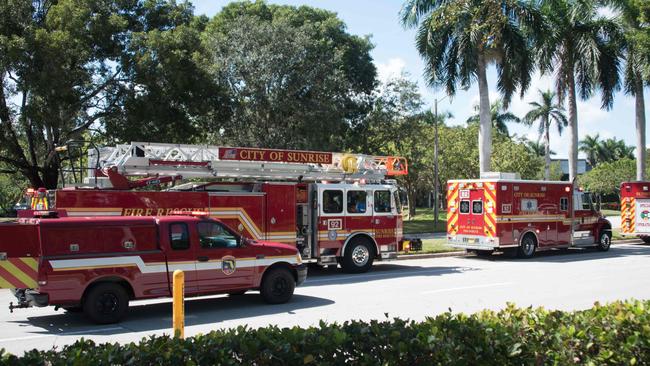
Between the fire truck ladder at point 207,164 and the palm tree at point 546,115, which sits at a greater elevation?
the palm tree at point 546,115

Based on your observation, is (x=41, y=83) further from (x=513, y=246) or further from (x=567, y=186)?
(x=567, y=186)

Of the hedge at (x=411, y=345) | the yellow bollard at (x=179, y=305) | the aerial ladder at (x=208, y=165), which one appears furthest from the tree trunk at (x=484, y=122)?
the hedge at (x=411, y=345)

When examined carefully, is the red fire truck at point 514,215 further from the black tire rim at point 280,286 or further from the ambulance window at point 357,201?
the black tire rim at point 280,286

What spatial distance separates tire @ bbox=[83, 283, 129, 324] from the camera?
9.56 m

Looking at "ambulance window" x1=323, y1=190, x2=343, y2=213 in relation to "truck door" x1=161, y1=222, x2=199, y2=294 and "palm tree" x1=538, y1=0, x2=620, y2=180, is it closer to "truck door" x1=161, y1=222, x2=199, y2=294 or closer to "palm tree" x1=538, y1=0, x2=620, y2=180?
"truck door" x1=161, y1=222, x2=199, y2=294

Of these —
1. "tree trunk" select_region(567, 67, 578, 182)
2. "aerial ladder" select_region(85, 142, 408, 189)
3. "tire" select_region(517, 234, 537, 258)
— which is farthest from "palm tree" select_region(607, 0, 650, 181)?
"aerial ladder" select_region(85, 142, 408, 189)

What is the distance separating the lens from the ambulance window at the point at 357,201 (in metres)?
16.4

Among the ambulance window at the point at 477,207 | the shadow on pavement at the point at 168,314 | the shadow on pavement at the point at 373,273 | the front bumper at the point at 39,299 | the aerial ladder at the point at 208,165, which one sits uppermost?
the aerial ladder at the point at 208,165

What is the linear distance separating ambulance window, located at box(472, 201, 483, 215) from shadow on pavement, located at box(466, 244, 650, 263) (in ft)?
5.61

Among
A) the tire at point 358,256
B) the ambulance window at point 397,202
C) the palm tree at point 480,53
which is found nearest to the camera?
the tire at point 358,256

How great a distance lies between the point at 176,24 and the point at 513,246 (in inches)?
702

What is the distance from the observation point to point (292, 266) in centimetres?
1170

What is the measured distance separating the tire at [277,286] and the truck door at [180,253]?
141 centimetres

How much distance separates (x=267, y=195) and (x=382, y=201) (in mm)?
3712
